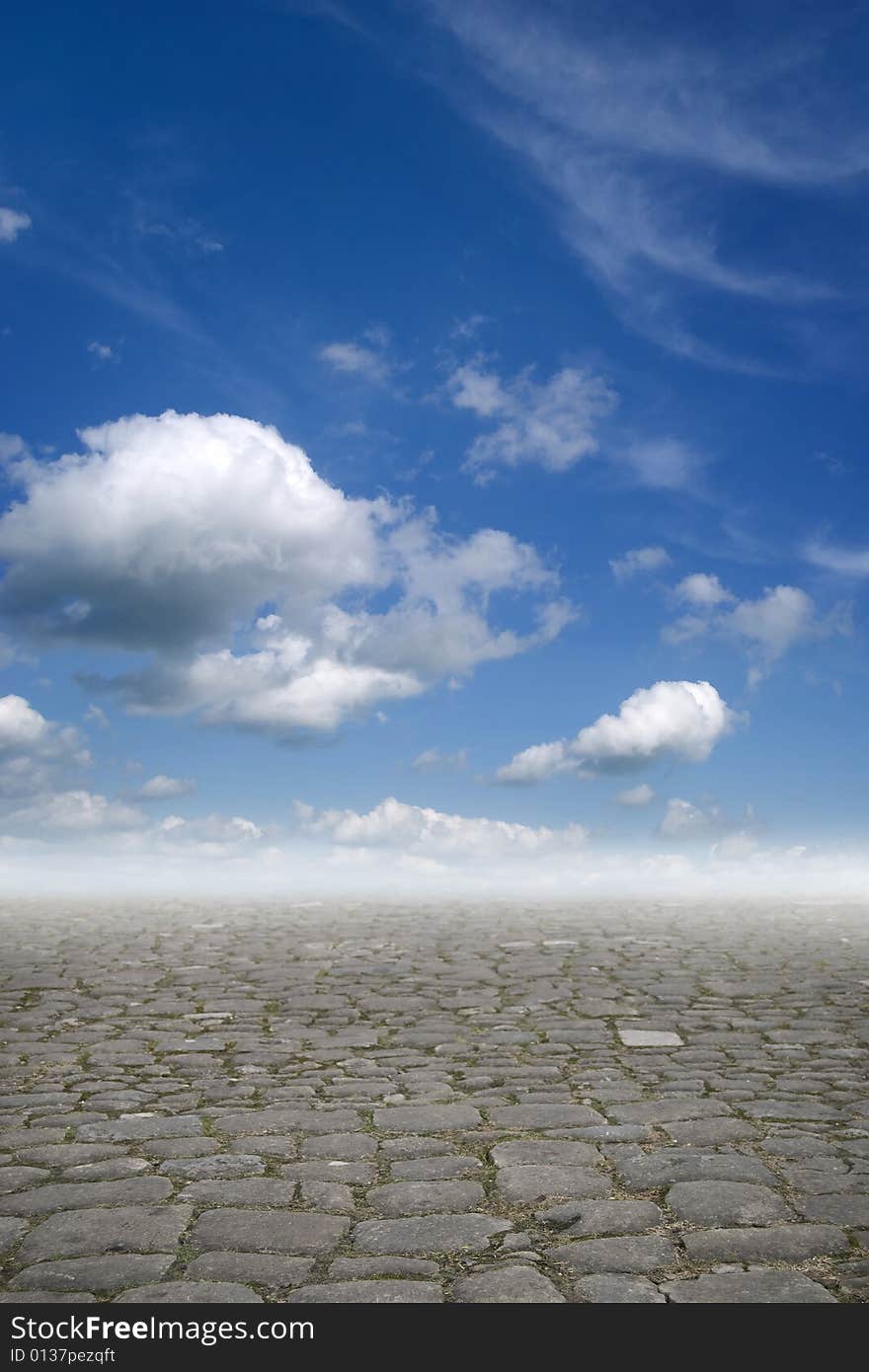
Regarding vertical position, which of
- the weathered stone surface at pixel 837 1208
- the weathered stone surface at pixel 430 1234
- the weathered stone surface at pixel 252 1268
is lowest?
the weathered stone surface at pixel 252 1268

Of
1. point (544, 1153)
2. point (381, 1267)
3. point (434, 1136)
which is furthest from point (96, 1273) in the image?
point (544, 1153)

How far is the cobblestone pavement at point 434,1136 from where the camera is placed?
295 centimetres

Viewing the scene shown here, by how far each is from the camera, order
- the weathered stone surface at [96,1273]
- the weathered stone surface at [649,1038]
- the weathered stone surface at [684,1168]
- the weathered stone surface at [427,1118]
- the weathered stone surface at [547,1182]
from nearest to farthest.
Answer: the weathered stone surface at [96,1273], the weathered stone surface at [547,1182], the weathered stone surface at [684,1168], the weathered stone surface at [427,1118], the weathered stone surface at [649,1038]

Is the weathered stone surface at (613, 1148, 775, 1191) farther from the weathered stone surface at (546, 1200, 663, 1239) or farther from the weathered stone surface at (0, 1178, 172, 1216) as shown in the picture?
the weathered stone surface at (0, 1178, 172, 1216)

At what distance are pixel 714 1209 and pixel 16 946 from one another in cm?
1080

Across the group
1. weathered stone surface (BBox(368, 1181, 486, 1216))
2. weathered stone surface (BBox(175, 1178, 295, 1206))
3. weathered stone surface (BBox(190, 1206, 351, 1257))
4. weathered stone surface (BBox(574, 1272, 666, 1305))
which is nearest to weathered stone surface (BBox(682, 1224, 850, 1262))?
weathered stone surface (BBox(574, 1272, 666, 1305))

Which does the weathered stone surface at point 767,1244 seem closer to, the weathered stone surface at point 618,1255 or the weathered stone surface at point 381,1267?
the weathered stone surface at point 618,1255

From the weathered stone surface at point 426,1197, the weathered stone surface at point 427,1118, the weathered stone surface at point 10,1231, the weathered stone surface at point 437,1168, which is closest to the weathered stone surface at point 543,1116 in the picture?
the weathered stone surface at point 427,1118

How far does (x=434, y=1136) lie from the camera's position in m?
4.32

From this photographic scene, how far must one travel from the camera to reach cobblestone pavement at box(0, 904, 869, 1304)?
2951mm

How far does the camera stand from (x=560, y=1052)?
604 cm
